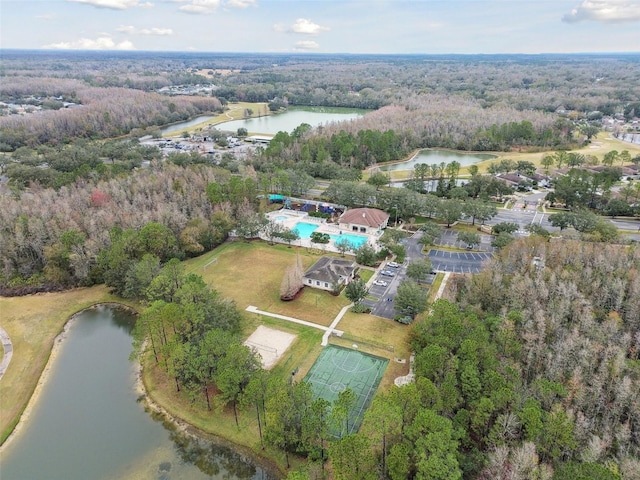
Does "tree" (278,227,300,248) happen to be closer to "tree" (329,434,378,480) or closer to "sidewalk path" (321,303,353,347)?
"sidewalk path" (321,303,353,347)

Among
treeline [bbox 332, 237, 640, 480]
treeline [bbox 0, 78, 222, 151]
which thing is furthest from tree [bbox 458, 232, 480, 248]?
treeline [bbox 0, 78, 222, 151]

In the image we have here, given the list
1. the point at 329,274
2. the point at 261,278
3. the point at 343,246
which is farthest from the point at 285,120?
the point at 329,274

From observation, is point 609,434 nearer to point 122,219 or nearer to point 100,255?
point 100,255

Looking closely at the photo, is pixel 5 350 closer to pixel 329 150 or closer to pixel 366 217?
pixel 366 217

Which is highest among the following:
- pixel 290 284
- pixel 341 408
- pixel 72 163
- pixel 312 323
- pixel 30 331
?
pixel 341 408

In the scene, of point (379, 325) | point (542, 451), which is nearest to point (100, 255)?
point (379, 325)

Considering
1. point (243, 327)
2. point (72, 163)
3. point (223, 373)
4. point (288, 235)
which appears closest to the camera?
point (223, 373)
